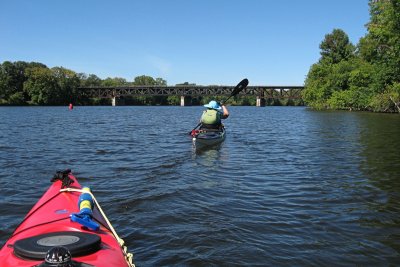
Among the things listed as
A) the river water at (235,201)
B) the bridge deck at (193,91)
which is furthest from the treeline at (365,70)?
the bridge deck at (193,91)

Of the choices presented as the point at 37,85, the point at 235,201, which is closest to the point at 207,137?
the point at 235,201

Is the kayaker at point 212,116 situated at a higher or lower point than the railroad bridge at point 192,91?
lower

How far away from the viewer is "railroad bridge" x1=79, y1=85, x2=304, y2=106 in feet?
490

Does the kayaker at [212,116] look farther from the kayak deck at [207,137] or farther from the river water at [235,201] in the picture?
the river water at [235,201]

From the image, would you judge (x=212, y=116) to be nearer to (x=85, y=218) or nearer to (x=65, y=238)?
(x=85, y=218)

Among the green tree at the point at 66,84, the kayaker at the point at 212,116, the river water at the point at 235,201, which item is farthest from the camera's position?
the green tree at the point at 66,84

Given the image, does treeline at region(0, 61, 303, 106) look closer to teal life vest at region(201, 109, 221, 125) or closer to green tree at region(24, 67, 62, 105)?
green tree at region(24, 67, 62, 105)

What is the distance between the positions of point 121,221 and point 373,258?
4471mm

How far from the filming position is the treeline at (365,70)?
48188 millimetres

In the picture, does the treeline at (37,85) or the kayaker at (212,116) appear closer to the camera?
the kayaker at (212,116)

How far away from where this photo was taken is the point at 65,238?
425 centimetres

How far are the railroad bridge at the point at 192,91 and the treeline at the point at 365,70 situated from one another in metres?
57.8

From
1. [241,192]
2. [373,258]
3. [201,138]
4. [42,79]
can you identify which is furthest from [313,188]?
[42,79]

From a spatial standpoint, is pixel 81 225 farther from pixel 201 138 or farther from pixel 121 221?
pixel 201 138
